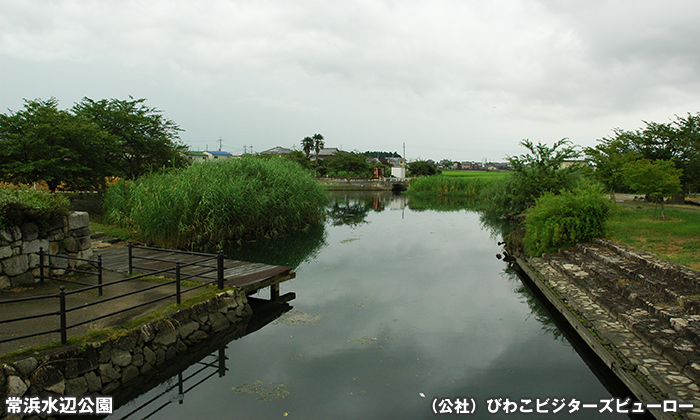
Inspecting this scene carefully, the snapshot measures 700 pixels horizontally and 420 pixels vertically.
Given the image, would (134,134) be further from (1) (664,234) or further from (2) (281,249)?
(1) (664,234)

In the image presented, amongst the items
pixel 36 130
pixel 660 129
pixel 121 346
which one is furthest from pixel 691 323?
pixel 660 129

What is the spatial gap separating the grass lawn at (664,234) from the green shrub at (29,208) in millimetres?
13014

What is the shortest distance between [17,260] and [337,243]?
40.3 ft

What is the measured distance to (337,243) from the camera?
18625 millimetres

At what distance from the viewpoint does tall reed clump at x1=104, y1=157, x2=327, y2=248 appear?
14.6 metres

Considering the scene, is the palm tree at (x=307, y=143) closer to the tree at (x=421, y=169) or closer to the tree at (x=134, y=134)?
the tree at (x=421, y=169)

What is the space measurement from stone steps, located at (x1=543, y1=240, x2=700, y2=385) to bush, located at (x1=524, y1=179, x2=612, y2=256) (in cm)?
122

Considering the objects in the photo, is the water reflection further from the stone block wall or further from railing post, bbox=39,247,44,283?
railing post, bbox=39,247,44,283

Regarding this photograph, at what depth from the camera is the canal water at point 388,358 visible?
19.4ft

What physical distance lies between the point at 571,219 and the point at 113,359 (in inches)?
487

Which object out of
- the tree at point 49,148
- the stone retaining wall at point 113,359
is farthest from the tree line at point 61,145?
the stone retaining wall at point 113,359

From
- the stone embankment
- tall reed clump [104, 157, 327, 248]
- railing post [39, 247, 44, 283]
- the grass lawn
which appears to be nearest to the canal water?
the stone embankment

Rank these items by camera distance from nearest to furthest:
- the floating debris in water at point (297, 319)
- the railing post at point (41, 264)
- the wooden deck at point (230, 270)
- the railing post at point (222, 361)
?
the railing post at point (222, 361), the railing post at point (41, 264), the floating debris in water at point (297, 319), the wooden deck at point (230, 270)

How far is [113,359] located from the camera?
5887 millimetres
